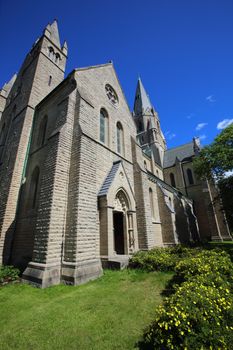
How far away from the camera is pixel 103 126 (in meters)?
12.3

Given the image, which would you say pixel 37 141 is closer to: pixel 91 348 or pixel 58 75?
pixel 58 75

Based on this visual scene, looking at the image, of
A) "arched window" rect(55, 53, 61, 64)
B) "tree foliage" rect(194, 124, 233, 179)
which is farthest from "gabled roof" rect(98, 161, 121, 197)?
"arched window" rect(55, 53, 61, 64)

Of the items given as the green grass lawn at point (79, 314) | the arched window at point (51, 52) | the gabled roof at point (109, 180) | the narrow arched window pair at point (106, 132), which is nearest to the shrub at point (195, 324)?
the green grass lawn at point (79, 314)

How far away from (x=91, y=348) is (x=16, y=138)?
40.7ft

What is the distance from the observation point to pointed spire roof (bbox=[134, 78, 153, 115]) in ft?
133

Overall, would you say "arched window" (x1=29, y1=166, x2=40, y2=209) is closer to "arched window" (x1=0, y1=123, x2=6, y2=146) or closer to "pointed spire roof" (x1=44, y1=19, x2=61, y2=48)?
"arched window" (x1=0, y1=123, x2=6, y2=146)

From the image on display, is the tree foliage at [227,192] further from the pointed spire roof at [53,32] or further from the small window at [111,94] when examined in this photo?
the pointed spire roof at [53,32]

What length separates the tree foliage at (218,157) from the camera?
17062 millimetres

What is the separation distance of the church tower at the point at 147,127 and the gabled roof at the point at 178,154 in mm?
1284

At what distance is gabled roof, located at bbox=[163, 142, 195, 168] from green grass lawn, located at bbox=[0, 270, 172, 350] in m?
30.9

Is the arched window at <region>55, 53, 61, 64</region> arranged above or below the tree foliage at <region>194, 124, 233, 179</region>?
above

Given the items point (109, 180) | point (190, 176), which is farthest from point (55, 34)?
point (190, 176)

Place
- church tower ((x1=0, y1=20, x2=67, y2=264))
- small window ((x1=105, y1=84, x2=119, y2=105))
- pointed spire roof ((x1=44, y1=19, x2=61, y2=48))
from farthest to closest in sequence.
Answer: pointed spire roof ((x1=44, y1=19, x2=61, y2=48))
small window ((x1=105, y1=84, x2=119, y2=105))
church tower ((x1=0, y1=20, x2=67, y2=264))

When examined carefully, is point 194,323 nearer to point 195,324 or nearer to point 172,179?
point 195,324
